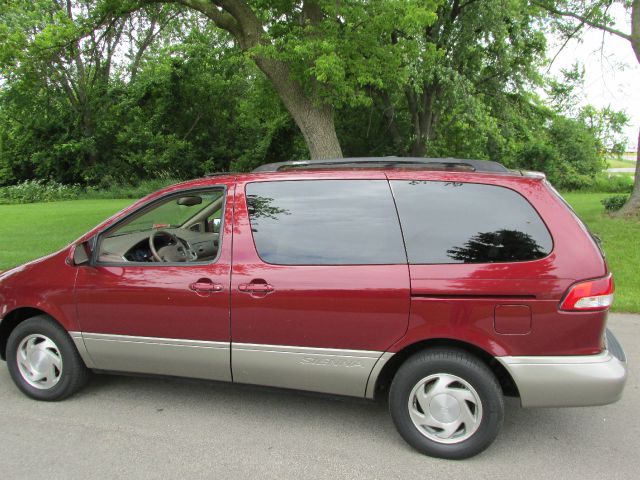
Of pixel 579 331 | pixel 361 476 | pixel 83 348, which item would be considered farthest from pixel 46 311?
pixel 579 331

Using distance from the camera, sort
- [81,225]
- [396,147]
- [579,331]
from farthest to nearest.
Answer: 1. [396,147]
2. [81,225]
3. [579,331]

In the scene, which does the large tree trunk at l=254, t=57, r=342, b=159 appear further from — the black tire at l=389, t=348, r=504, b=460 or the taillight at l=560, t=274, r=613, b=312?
the taillight at l=560, t=274, r=613, b=312

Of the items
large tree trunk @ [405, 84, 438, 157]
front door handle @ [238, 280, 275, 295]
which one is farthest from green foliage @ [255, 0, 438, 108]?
large tree trunk @ [405, 84, 438, 157]

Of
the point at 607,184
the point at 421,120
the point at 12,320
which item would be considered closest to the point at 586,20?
the point at 421,120

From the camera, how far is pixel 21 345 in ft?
12.8

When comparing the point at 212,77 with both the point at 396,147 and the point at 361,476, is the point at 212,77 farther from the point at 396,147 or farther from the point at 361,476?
the point at 361,476

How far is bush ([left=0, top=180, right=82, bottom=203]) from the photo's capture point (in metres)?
25.6

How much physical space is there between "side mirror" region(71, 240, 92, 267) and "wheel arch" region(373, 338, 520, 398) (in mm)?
2181

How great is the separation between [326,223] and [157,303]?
49.7 inches

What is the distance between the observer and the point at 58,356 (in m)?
3.84

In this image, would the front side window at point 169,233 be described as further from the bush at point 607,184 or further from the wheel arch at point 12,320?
the bush at point 607,184

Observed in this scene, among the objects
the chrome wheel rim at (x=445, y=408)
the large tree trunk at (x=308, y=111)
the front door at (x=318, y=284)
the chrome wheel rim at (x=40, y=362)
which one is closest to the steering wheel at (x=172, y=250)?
the front door at (x=318, y=284)

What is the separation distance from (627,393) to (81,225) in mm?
13359

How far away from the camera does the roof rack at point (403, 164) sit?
133 inches
